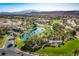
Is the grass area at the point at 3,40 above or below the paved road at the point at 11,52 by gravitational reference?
above

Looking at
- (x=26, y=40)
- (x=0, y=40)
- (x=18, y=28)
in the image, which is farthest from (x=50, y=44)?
(x=0, y=40)

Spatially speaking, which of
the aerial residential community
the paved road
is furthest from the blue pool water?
the paved road

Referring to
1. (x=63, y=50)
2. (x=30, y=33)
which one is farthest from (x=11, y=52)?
(x=63, y=50)

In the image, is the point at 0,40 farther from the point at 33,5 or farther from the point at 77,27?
the point at 77,27

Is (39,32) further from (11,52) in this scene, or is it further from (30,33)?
(11,52)

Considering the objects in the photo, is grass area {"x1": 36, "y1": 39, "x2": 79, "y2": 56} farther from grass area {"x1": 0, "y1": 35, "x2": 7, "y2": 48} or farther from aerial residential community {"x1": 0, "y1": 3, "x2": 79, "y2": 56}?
grass area {"x1": 0, "y1": 35, "x2": 7, "y2": 48}

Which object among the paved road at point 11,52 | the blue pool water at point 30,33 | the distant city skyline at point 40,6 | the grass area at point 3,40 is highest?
the distant city skyline at point 40,6

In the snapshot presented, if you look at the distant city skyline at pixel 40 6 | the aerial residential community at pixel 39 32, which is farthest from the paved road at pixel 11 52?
the distant city skyline at pixel 40 6

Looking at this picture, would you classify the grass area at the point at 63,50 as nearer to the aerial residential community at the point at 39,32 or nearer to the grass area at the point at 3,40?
the aerial residential community at the point at 39,32
